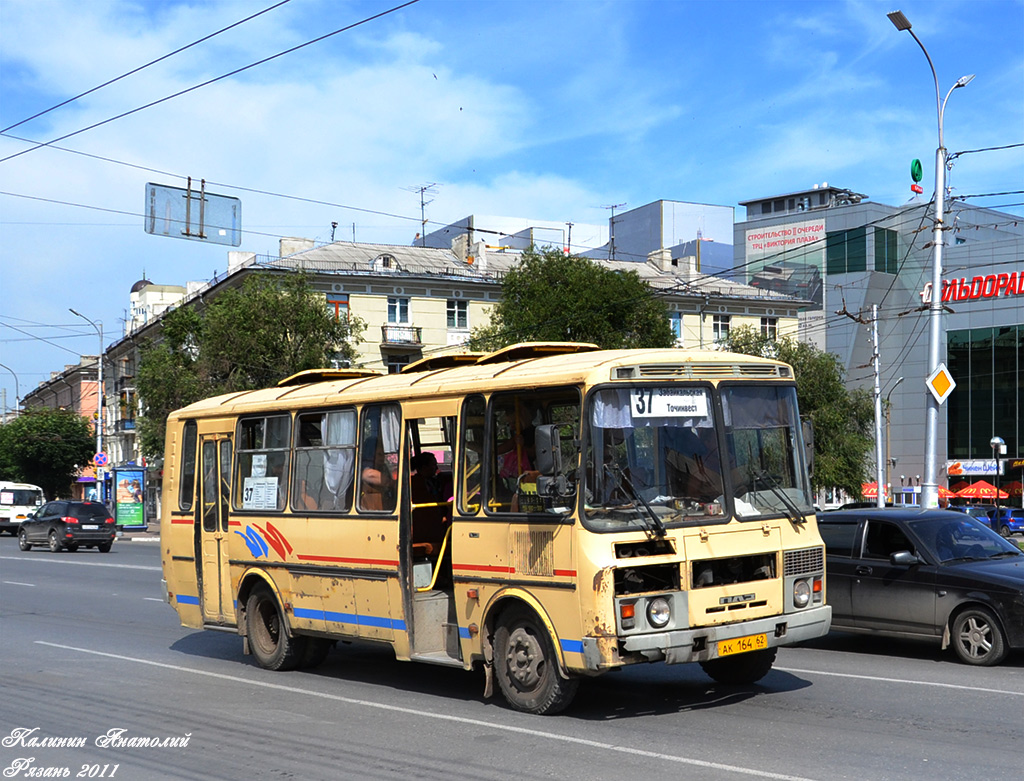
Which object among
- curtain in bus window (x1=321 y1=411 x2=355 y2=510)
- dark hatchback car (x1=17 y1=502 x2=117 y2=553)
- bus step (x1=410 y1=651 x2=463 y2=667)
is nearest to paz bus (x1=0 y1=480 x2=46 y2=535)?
dark hatchback car (x1=17 y1=502 x2=117 y2=553)

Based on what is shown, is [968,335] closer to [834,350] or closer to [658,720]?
[834,350]

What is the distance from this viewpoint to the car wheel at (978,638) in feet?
34.5

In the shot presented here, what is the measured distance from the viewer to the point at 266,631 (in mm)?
11977

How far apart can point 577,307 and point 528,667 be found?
33.9 meters

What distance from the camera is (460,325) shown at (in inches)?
2232

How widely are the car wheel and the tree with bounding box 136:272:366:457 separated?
30.6m

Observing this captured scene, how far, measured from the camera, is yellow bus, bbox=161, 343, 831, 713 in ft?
26.8

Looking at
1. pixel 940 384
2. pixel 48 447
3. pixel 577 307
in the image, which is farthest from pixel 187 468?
pixel 48 447

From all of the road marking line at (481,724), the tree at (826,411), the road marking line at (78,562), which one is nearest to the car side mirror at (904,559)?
the road marking line at (481,724)

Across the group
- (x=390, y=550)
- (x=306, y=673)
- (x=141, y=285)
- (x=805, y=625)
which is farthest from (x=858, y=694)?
(x=141, y=285)

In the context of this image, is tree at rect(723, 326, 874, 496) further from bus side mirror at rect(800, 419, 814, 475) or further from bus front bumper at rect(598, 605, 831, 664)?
bus front bumper at rect(598, 605, 831, 664)

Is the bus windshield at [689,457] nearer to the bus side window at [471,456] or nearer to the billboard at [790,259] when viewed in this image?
the bus side window at [471,456]

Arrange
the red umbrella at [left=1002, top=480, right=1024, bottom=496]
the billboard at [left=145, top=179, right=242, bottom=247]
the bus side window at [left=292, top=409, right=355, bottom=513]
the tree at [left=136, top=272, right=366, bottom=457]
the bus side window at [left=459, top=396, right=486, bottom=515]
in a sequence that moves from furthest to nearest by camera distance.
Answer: the red umbrella at [left=1002, top=480, right=1024, bottom=496] < the tree at [left=136, top=272, right=366, bottom=457] < the billboard at [left=145, top=179, right=242, bottom=247] < the bus side window at [left=292, top=409, right=355, bottom=513] < the bus side window at [left=459, top=396, right=486, bottom=515]

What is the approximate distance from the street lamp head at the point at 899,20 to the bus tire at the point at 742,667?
13259 millimetres
